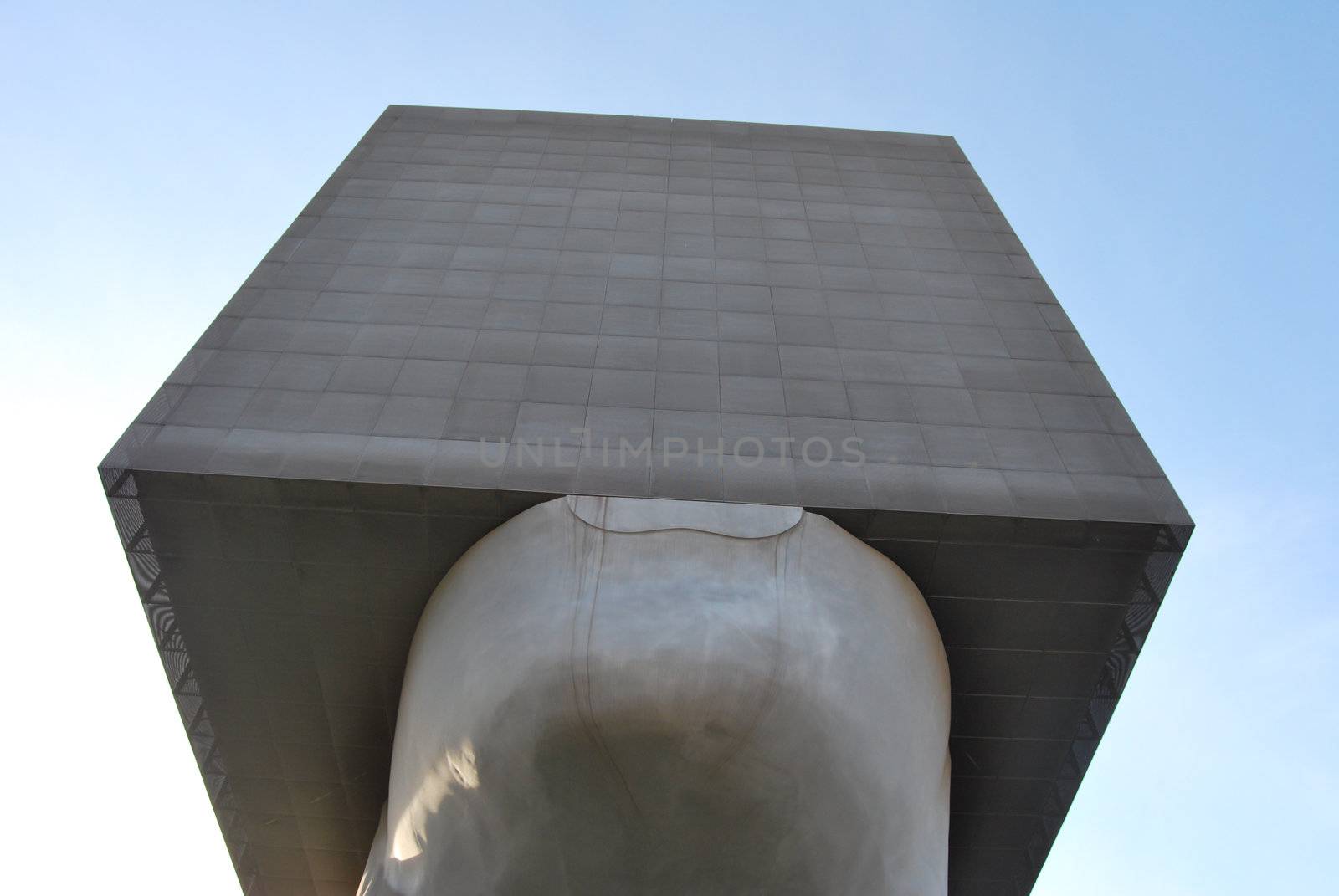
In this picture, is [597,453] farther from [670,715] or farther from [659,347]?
[670,715]

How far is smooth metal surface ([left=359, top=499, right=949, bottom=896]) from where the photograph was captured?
1004 cm

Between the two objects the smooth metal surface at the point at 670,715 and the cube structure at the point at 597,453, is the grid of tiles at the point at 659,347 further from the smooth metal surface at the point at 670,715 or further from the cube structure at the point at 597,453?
the smooth metal surface at the point at 670,715

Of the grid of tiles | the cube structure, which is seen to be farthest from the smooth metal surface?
the grid of tiles

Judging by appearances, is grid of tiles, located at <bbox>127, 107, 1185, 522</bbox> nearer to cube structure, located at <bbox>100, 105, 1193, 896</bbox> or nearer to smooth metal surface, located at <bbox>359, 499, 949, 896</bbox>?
cube structure, located at <bbox>100, 105, 1193, 896</bbox>

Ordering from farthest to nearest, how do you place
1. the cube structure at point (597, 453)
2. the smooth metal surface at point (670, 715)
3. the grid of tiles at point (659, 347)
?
the grid of tiles at point (659, 347)
the cube structure at point (597, 453)
the smooth metal surface at point (670, 715)

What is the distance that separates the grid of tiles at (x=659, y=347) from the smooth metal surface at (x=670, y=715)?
32.9 inches

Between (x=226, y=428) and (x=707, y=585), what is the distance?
21.3ft

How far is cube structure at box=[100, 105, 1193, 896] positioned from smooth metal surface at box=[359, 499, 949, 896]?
0.67 metres

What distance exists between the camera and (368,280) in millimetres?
15297

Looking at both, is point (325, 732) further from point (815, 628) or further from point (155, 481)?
point (815, 628)

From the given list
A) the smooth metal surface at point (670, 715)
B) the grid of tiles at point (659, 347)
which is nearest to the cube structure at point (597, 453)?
the grid of tiles at point (659, 347)

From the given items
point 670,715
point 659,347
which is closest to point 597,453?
point 659,347

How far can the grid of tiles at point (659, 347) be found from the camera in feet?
38.9

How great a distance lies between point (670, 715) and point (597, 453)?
355cm
